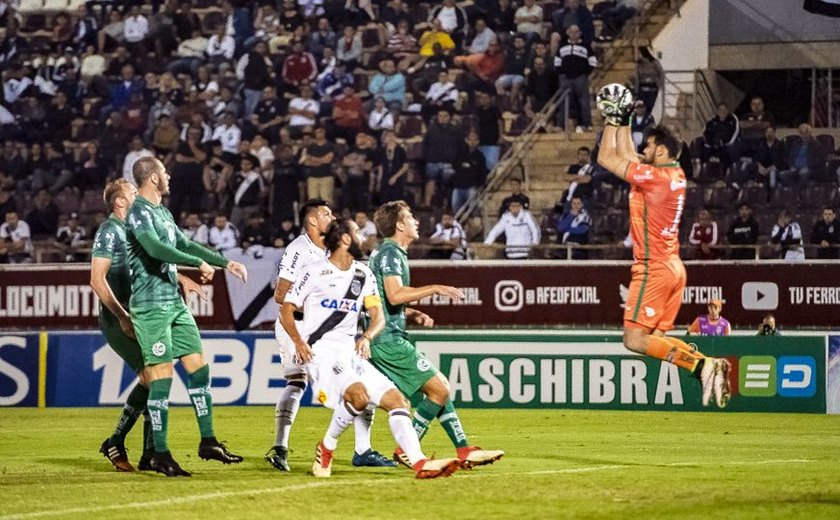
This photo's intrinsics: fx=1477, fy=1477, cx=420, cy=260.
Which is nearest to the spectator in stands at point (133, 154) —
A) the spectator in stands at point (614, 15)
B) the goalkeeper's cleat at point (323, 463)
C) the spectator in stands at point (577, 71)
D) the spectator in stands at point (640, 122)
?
the spectator in stands at point (577, 71)

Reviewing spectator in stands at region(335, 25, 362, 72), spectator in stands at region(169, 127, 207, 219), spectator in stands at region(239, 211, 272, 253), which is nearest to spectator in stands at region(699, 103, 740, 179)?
spectator in stands at region(335, 25, 362, 72)

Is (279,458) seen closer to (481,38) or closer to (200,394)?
(200,394)

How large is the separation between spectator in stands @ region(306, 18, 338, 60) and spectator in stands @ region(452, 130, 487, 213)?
4.43 m

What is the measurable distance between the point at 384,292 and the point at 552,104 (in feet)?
48.4

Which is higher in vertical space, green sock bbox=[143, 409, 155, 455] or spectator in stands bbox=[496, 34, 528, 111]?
spectator in stands bbox=[496, 34, 528, 111]

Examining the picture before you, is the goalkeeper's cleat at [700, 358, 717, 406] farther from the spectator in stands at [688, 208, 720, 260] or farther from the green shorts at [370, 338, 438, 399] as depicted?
the spectator in stands at [688, 208, 720, 260]

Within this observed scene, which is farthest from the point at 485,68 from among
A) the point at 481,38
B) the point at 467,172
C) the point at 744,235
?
the point at 744,235

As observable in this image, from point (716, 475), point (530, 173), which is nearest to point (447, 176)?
point (530, 173)

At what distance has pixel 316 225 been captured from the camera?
12.9 m

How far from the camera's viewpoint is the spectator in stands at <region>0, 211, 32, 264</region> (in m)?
25.1

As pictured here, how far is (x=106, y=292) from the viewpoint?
39.3 feet

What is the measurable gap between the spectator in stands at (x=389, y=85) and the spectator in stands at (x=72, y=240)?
19.2ft

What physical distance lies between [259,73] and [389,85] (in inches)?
108

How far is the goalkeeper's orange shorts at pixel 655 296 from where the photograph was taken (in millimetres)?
12711
